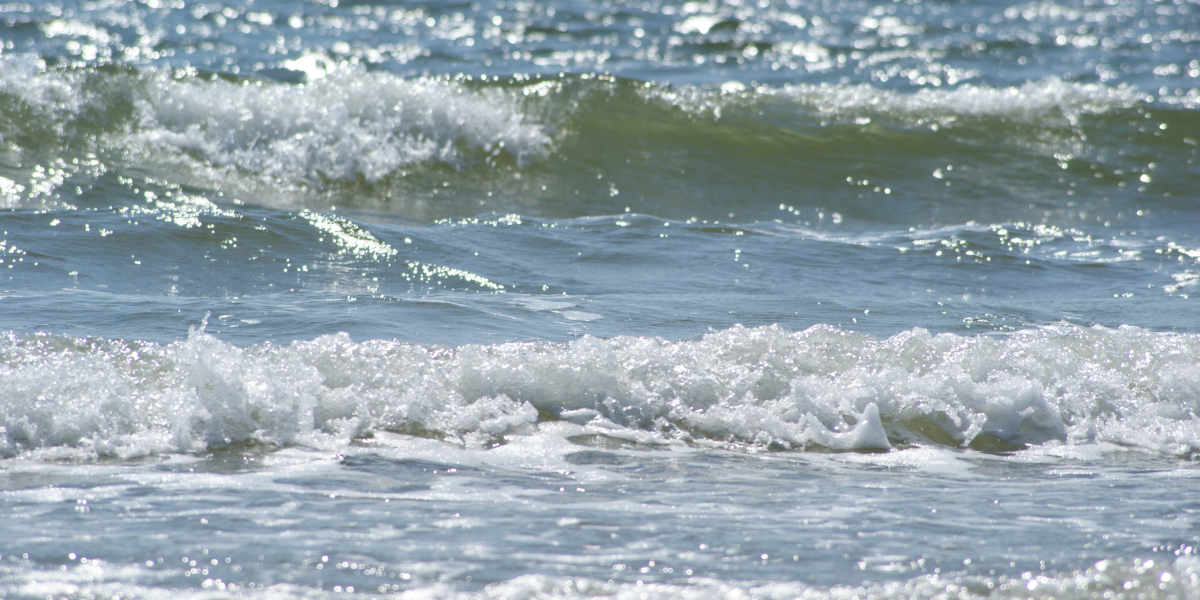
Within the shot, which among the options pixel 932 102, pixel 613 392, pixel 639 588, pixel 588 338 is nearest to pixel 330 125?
pixel 588 338

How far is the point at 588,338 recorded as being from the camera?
353cm

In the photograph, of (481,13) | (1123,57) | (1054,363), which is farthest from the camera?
(481,13)

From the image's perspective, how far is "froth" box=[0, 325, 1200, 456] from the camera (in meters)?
2.91

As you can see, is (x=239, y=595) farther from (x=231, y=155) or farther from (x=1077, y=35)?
(x=1077, y=35)

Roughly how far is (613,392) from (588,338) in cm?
33

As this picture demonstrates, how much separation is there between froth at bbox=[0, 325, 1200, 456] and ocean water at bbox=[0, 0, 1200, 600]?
0.01 meters

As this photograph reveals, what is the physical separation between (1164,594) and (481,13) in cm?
1294

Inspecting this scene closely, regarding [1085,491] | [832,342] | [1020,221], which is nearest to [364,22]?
[1020,221]

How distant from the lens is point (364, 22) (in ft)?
43.8

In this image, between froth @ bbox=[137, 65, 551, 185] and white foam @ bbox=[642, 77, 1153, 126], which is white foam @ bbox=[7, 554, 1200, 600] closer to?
froth @ bbox=[137, 65, 551, 185]

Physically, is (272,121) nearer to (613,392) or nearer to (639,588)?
(613,392)

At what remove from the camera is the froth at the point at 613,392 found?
114 inches

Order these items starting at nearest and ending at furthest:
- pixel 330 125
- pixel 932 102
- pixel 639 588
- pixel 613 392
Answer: pixel 639 588, pixel 613 392, pixel 330 125, pixel 932 102

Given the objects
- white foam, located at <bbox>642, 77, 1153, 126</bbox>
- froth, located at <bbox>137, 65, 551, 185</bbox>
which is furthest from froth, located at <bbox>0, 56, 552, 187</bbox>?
white foam, located at <bbox>642, 77, 1153, 126</bbox>
